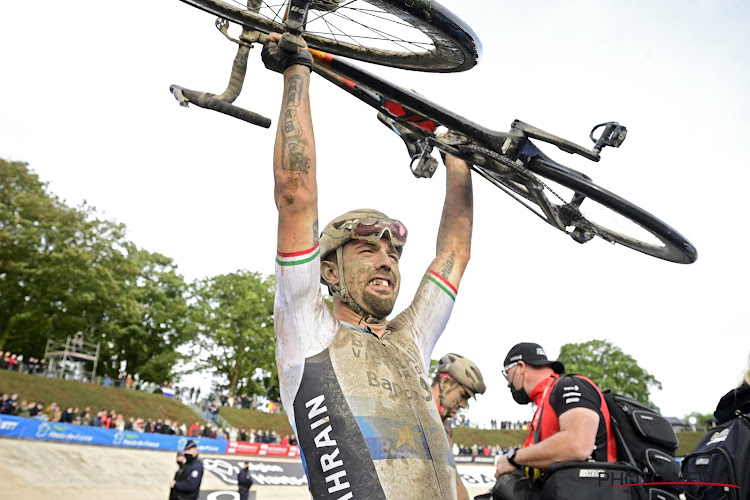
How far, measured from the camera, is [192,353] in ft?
159

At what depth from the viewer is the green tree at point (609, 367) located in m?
68.2

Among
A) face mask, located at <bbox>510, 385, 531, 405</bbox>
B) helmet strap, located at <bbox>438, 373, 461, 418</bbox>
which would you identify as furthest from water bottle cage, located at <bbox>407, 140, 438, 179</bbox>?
helmet strap, located at <bbox>438, 373, 461, 418</bbox>

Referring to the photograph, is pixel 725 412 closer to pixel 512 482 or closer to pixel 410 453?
pixel 512 482

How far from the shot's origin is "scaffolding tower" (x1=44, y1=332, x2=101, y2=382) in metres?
34.0

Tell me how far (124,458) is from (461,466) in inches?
637

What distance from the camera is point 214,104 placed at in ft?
9.62

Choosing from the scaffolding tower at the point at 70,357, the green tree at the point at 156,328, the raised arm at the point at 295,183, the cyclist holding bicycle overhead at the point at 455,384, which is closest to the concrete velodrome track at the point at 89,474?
the scaffolding tower at the point at 70,357

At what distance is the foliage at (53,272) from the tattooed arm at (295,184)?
36.9 m

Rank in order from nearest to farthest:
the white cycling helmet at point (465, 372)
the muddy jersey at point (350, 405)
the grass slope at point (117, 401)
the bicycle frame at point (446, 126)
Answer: the muddy jersey at point (350, 405)
the bicycle frame at point (446, 126)
the white cycling helmet at point (465, 372)
the grass slope at point (117, 401)

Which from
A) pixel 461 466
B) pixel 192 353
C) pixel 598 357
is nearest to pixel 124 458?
pixel 461 466

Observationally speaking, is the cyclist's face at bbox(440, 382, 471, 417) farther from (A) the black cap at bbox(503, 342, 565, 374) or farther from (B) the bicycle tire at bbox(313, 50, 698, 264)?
(B) the bicycle tire at bbox(313, 50, 698, 264)

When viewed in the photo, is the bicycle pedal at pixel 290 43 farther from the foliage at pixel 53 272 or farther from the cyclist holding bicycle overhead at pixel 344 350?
the foliage at pixel 53 272

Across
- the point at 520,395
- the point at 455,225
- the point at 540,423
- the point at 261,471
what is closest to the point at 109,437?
the point at 261,471

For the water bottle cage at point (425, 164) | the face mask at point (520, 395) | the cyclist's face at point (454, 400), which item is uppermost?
→ the water bottle cage at point (425, 164)
